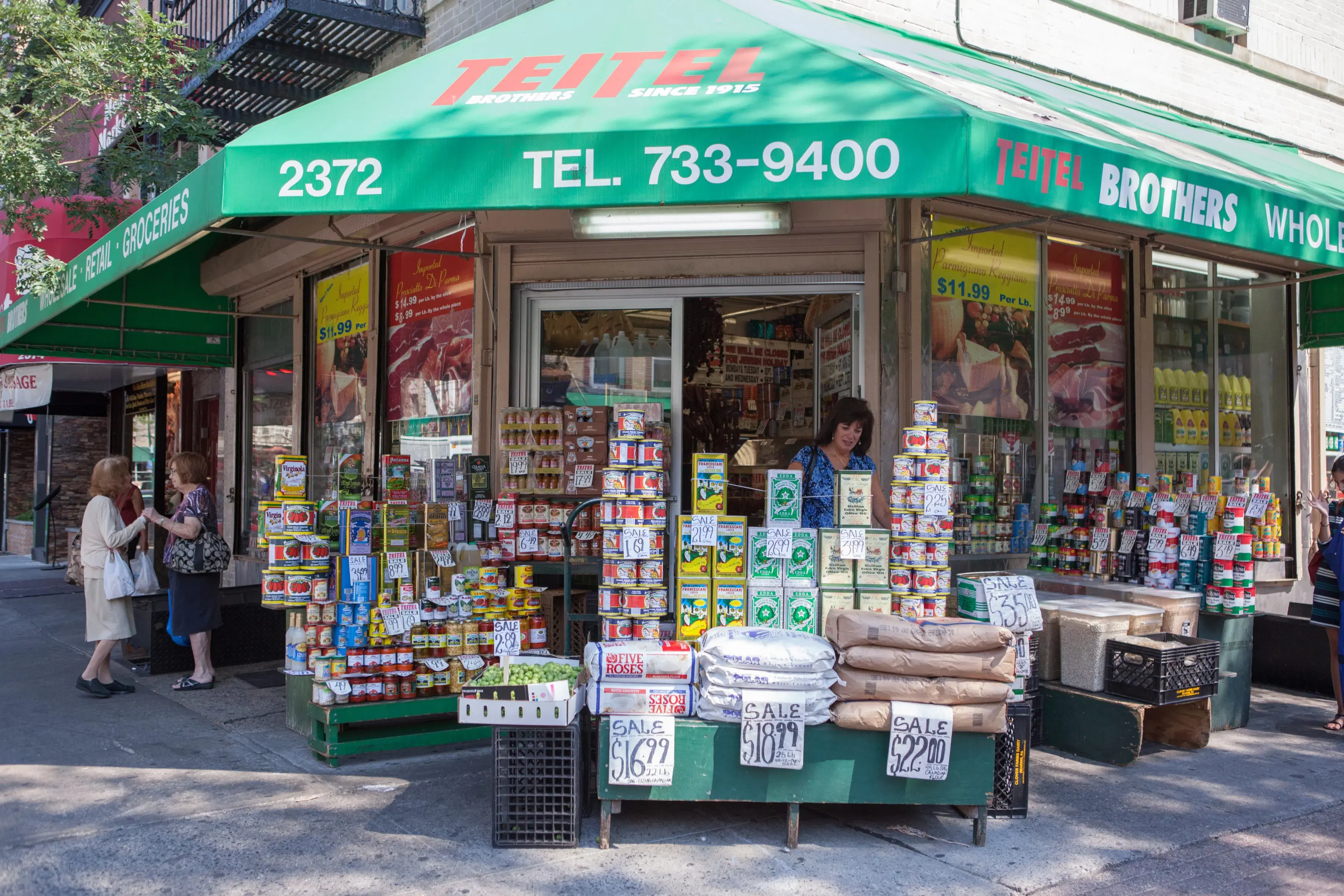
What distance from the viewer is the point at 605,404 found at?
814 cm

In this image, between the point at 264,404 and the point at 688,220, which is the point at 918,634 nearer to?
the point at 688,220

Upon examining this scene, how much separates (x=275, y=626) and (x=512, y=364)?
131 inches

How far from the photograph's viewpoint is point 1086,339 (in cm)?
922

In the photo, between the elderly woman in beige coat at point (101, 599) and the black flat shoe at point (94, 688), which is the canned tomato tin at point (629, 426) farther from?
the black flat shoe at point (94, 688)

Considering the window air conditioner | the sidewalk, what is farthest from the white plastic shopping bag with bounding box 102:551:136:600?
the window air conditioner

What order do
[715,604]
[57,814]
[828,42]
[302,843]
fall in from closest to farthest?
[302,843], [57,814], [715,604], [828,42]

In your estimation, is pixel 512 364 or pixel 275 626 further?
pixel 275 626

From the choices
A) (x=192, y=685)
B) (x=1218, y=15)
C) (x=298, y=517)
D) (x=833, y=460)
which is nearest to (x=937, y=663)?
(x=833, y=460)

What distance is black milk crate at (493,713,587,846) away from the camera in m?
4.59

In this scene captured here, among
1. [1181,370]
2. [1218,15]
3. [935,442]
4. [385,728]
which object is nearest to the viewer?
[935,442]

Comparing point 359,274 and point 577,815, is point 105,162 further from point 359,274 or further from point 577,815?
point 577,815

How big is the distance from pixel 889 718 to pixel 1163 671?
218 centimetres

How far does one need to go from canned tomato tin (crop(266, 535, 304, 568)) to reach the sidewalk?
1163mm

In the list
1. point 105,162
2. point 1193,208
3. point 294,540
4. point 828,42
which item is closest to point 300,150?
point 294,540
